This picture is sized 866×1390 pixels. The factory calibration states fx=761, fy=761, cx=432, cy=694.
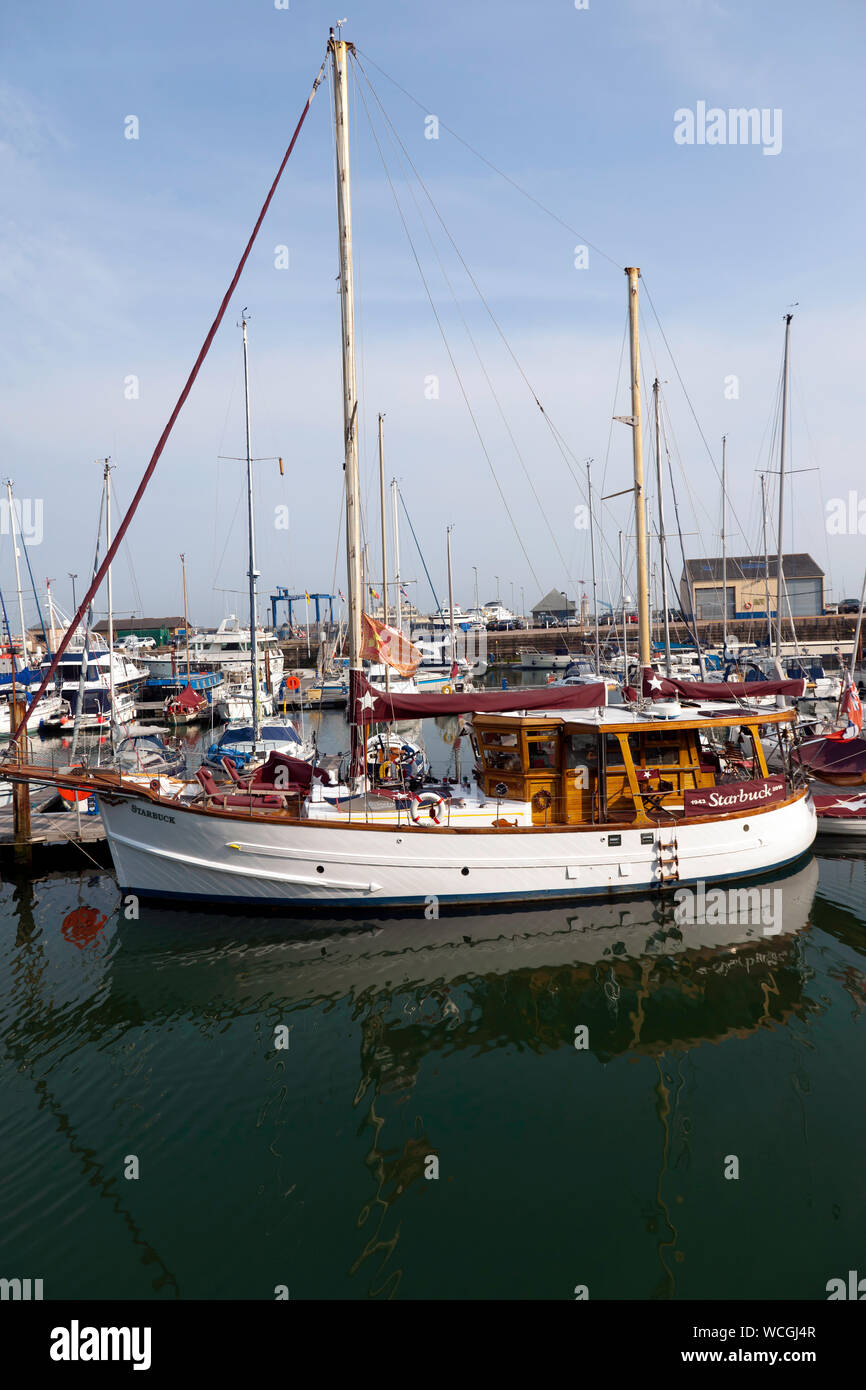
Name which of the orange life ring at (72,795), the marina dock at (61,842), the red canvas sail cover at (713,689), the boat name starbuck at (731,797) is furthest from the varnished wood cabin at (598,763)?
the orange life ring at (72,795)

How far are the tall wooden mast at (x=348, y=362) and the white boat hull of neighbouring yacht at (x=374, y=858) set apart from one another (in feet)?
7.14

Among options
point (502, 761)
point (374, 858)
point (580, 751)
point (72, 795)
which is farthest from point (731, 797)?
point (72, 795)

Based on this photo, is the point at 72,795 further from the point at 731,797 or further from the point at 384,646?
the point at 731,797

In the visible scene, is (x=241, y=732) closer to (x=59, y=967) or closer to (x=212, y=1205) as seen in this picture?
(x=59, y=967)

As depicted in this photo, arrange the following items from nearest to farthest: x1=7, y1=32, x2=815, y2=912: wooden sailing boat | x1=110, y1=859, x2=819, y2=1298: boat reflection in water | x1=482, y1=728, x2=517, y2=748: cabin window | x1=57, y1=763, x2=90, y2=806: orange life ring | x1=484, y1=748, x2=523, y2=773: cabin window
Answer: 1. x1=110, y1=859, x2=819, y2=1298: boat reflection in water
2. x1=7, y1=32, x2=815, y2=912: wooden sailing boat
3. x1=484, y1=748, x2=523, y2=773: cabin window
4. x1=482, y1=728, x2=517, y2=748: cabin window
5. x1=57, y1=763, x2=90, y2=806: orange life ring

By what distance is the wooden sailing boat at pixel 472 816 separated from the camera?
14.0 m

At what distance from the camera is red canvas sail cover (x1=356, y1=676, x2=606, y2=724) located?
47.8ft

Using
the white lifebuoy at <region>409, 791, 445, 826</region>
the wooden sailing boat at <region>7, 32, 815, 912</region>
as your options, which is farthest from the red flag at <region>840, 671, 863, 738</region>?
the white lifebuoy at <region>409, 791, 445, 826</region>

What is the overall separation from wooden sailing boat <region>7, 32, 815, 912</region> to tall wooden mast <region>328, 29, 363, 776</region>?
0.03 metres

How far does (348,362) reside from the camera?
15016 mm

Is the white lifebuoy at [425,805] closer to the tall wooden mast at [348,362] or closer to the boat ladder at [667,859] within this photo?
the tall wooden mast at [348,362]

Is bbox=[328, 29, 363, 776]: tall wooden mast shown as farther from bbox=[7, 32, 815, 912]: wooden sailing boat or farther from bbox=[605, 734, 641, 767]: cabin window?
bbox=[605, 734, 641, 767]: cabin window

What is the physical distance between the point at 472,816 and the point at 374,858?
199cm

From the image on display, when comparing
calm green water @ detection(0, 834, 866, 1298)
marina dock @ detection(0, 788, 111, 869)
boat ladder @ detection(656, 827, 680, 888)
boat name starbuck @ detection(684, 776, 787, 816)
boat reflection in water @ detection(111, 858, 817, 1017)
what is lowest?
calm green water @ detection(0, 834, 866, 1298)
